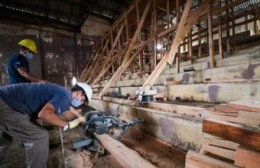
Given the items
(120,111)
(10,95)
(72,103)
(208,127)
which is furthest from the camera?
(120,111)

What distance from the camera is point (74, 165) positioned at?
2.42 m

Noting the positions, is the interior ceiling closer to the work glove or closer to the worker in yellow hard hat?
the worker in yellow hard hat

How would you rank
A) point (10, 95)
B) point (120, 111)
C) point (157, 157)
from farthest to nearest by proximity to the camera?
point (120, 111) < point (157, 157) < point (10, 95)

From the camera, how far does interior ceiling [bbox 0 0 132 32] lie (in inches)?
331

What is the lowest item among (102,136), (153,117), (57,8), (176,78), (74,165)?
(74,165)

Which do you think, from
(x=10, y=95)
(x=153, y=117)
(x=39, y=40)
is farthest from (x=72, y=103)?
(x=39, y=40)

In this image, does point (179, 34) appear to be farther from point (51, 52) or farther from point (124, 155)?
point (51, 52)

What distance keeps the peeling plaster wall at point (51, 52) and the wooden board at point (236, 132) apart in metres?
7.69

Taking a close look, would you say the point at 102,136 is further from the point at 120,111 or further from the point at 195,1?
the point at 195,1

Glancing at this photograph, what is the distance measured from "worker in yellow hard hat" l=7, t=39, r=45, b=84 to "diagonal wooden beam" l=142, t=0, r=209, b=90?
6.77 feet

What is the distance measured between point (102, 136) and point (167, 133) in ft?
3.25

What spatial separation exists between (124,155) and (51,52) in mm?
8824

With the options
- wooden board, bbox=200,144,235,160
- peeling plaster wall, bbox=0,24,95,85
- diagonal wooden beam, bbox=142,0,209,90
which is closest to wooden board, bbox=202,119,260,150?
wooden board, bbox=200,144,235,160

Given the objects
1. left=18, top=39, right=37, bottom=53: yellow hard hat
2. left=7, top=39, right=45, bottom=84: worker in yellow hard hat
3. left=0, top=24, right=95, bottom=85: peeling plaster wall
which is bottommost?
left=7, top=39, right=45, bottom=84: worker in yellow hard hat
